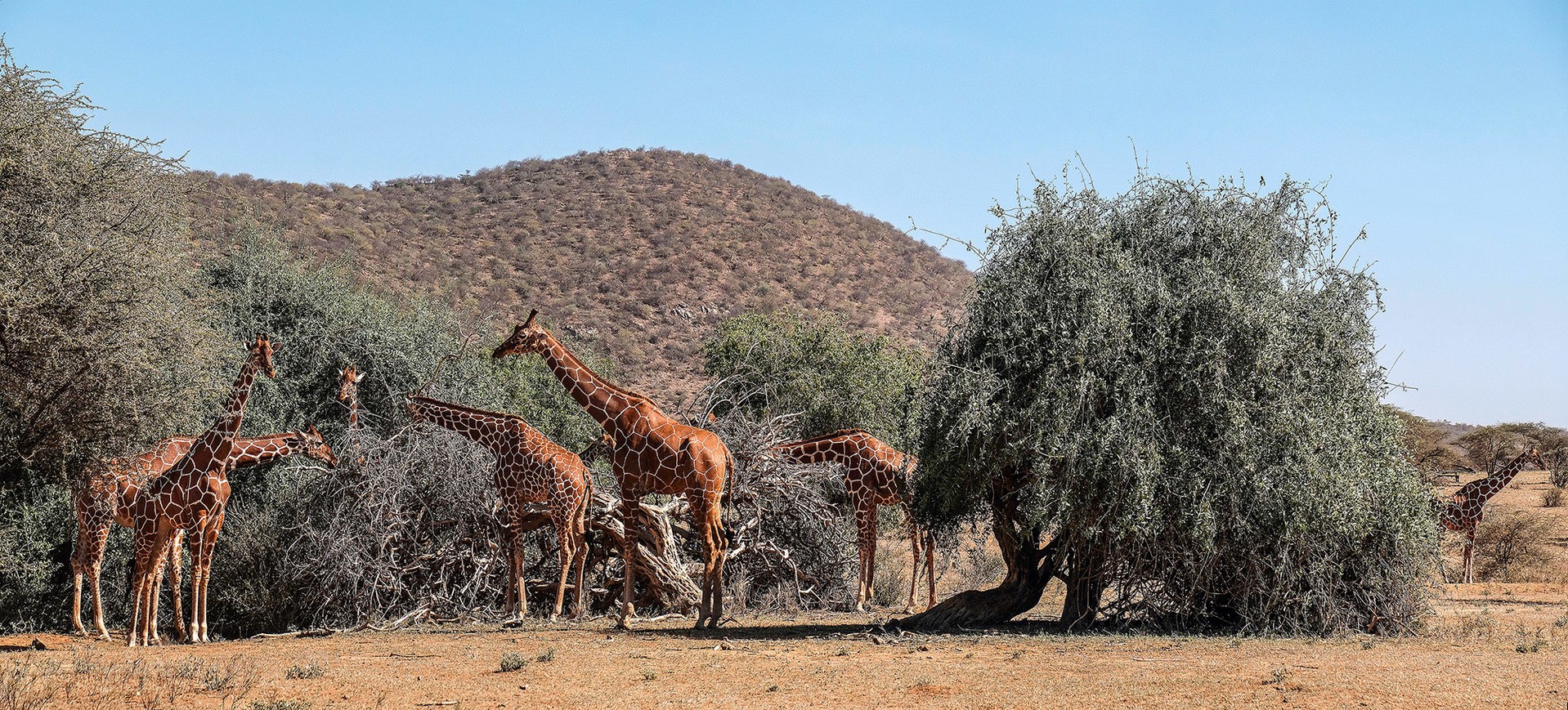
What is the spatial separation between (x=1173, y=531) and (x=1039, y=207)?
3.54m

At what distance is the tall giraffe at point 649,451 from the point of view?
1196 cm

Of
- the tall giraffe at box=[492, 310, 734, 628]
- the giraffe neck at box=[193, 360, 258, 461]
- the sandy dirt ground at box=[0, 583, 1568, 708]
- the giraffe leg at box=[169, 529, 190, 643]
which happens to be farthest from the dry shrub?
the giraffe leg at box=[169, 529, 190, 643]

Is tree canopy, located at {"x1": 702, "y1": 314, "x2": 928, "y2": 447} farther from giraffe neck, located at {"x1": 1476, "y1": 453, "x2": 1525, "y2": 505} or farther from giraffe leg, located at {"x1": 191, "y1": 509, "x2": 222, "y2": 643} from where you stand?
giraffe leg, located at {"x1": 191, "y1": 509, "x2": 222, "y2": 643}

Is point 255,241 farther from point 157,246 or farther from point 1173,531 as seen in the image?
point 1173,531

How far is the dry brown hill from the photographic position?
4438 centimetres

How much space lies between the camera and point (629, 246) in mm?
51375

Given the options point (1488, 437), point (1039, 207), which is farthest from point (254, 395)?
point (1488, 437)

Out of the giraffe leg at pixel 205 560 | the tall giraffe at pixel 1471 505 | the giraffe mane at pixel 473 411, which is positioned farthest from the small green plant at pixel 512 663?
the tall giraffe at pixel 1471 505

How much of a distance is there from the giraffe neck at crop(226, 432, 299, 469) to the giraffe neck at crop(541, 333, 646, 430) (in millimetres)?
2981

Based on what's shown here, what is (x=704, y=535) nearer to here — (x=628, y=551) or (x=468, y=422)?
(x=628, y=551)

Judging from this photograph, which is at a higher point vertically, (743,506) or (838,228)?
(838,228)

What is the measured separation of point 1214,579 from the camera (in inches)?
453

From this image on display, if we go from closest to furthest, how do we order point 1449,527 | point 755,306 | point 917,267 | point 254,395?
point 254,395, point 1449,527, point 755,306, point 917,267

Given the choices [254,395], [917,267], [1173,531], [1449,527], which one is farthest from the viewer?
[917,267]
